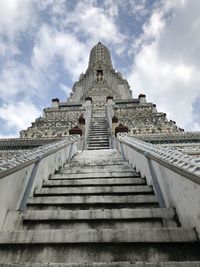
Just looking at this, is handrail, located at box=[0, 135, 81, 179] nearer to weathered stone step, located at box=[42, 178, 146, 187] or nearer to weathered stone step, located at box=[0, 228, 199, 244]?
weathered stone step, located at box=[42, 178, 146, 187]

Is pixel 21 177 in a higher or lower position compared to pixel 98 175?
lower

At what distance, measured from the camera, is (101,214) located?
296 cm

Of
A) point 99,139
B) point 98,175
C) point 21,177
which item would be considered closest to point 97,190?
point 98,175

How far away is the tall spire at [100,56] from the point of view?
35.2 metres

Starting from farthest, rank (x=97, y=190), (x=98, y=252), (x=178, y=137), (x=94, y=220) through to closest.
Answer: (x=178, y=137)
(x=97, y=190)
(x=94, y=220)
(x=98, y=252)

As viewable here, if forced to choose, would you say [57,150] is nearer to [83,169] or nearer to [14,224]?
[83,169]

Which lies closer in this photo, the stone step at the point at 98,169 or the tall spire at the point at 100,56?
the stone step at the point at 98,169

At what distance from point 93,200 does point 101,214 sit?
52 centimetres

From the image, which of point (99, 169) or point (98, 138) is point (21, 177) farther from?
point (98, 138)

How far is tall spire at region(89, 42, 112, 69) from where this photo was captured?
35.2 meters

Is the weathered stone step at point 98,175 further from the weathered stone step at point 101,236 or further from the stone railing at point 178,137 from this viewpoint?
the stone railing at point 178,137

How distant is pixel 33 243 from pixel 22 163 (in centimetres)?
124

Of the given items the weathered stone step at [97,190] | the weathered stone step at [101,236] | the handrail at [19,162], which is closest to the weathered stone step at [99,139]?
the handrail at [19,162]

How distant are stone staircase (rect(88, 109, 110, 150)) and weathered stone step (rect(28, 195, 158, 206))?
6.89 metres
